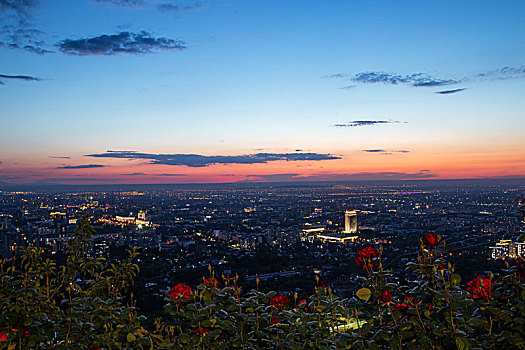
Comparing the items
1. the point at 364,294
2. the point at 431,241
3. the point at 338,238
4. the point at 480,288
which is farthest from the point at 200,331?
the point at 338,238

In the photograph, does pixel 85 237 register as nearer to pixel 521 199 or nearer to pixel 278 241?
pixel 521 199

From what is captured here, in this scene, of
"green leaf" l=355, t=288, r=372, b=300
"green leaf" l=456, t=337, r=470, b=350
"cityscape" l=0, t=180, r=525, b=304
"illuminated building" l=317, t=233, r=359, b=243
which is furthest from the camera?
"illuminated building" l=317, t=233, r=359, b=243

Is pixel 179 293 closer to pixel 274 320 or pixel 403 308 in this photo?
pixel 274 320

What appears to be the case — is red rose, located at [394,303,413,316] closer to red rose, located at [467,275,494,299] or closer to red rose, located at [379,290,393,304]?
red rose, located at [379,290,393,304]

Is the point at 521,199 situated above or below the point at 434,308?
above

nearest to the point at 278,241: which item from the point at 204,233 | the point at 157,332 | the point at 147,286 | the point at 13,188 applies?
the point at 204,233

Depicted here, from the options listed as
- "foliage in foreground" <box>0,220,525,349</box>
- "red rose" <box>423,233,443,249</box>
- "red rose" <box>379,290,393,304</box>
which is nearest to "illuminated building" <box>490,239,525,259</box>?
"foliage in foreground" <box>0,220,525,349</box>

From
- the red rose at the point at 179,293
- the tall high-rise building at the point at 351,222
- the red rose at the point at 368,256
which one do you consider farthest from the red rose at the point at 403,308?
the tall high-rise building at the point at 351,222

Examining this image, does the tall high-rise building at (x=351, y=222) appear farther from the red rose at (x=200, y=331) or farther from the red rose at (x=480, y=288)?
the red rose at (x=200, y=331)
